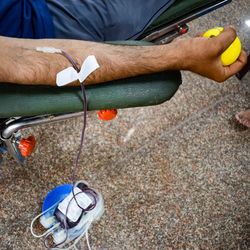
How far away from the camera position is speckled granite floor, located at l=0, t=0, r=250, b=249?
114cm

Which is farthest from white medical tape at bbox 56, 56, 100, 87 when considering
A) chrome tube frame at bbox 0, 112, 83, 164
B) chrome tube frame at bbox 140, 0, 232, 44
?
chrome tube frame at bbox 140, 0, 232, 44

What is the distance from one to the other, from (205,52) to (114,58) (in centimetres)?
27

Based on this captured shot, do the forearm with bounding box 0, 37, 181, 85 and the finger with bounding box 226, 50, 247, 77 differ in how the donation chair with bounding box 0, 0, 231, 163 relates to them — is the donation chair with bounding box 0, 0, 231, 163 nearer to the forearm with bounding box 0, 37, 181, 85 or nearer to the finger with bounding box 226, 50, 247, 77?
the forearm with bounding box 0, 37, 181, 85

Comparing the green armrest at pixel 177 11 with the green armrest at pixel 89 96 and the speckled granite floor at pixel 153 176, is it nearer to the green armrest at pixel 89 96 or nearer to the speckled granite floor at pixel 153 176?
the green armrest at pixel 89 96

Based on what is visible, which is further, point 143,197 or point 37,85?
point 143,197

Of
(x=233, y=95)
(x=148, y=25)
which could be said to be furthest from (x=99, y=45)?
(x=233, y=95)

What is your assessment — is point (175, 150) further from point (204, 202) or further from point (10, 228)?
point (10, 228)

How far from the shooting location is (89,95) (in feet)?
2.39

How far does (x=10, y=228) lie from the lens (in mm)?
1095

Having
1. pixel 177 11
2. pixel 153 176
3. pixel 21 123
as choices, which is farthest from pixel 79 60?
pixel 153 176

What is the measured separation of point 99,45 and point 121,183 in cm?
73

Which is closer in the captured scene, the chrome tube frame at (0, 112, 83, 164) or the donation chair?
the donation chair

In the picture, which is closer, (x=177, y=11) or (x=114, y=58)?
(x=114, y=58)

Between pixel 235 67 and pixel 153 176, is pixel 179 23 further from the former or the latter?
pixel 153 176
